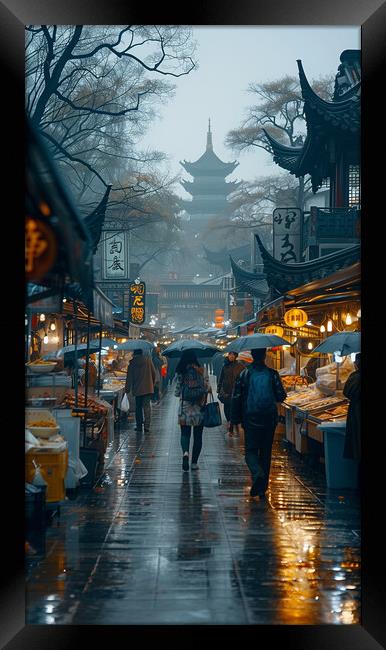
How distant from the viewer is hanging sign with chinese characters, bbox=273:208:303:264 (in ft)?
80.0

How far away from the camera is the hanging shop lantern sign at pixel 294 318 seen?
18.5m

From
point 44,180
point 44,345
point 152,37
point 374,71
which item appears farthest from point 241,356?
point 44,180

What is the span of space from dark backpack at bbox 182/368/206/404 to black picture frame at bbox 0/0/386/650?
6928 mm

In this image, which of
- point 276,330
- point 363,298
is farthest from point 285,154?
point 363,298

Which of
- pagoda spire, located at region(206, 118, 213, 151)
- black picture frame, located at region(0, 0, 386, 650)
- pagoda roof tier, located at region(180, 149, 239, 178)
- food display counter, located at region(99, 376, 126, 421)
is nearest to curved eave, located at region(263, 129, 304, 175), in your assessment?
food display counter, located at region(99, 376, 126, 421)

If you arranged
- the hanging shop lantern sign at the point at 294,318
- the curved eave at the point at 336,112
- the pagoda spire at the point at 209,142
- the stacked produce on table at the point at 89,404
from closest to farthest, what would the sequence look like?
the stacked produce on table at the point at 89,404, the hanging shop lantern sign at the point at 294,318, the curved eave at the point at 336,112, the pagoda spire at the point at 209,142

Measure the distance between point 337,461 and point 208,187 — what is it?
10228 centimetres

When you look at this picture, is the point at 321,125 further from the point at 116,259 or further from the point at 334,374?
the point at 116,259

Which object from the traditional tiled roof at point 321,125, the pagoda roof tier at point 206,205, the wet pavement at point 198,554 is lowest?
the wet pavement at point 198,554

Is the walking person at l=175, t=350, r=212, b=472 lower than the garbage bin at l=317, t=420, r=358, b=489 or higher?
higher

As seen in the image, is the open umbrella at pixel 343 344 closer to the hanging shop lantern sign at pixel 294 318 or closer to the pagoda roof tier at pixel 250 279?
the hanging shop lantern sign at pixel 294 318

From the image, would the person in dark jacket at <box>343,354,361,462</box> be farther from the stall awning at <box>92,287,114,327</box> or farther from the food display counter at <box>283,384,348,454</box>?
the stall awning at <box>92,287,114,327</box>

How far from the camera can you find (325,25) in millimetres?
6836

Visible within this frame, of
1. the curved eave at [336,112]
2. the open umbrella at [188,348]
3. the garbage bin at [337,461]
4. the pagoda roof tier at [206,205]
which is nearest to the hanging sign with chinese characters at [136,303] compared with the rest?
the curved eave at [336,112]
